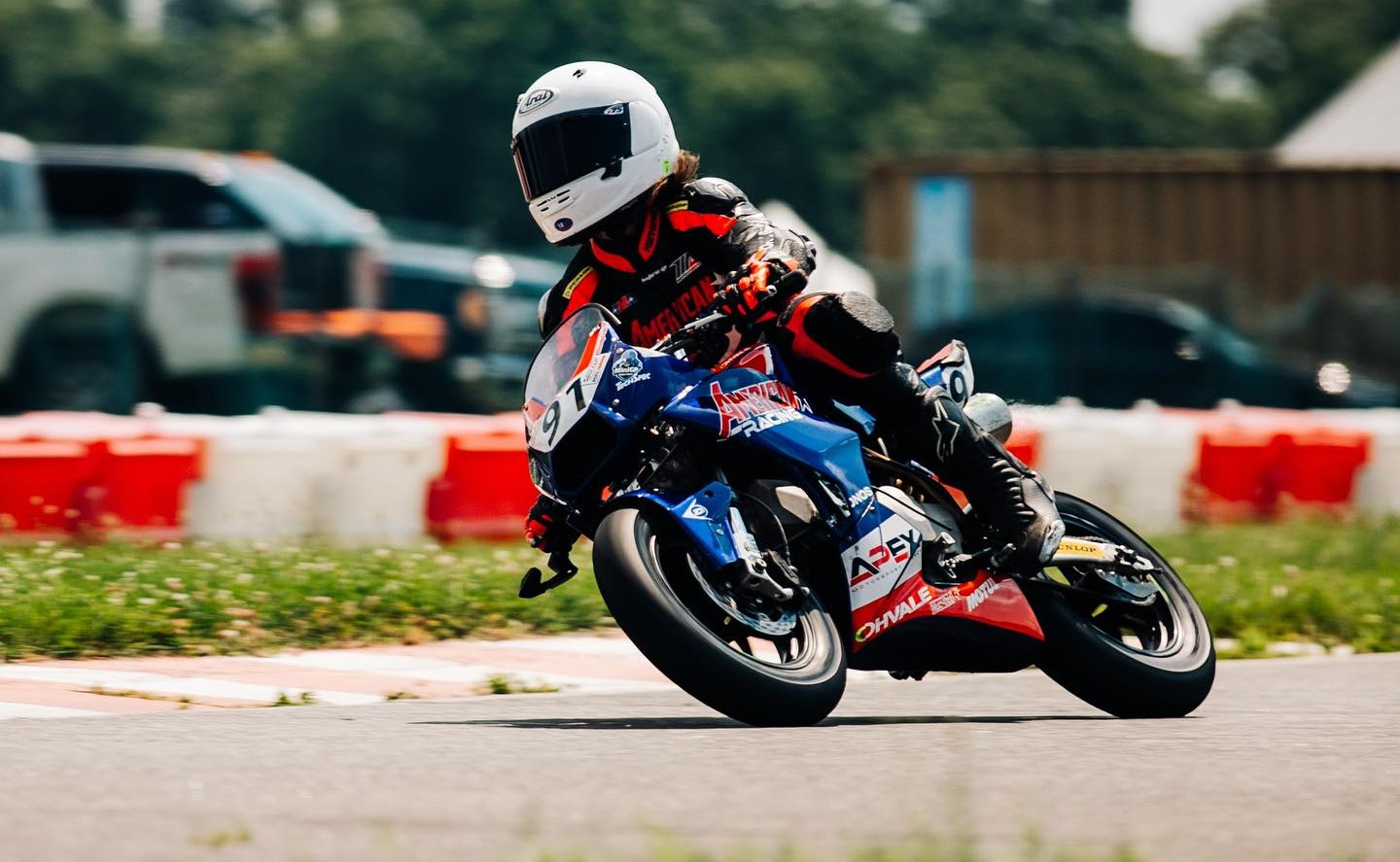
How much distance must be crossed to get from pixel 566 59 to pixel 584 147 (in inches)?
2078

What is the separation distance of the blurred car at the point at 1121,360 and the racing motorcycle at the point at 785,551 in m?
13.0

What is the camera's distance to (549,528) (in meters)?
5.99

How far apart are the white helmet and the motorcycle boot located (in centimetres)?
88

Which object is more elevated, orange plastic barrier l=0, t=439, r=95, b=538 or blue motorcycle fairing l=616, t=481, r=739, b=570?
blue motorcycle fairing l=616, t=481, r=739, b=570

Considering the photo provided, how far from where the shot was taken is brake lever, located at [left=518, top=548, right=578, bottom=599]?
237 inches

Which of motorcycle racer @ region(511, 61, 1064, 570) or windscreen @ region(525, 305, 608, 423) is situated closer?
windscreen @ region(525, 305, 608, 423)

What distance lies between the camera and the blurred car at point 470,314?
1780cm

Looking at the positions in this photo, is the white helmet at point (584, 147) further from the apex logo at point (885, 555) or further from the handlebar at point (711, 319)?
the apex logo at point (885, 555)

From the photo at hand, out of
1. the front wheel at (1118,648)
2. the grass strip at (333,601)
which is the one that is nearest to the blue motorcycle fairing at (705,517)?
the front wheel at (1118,648)

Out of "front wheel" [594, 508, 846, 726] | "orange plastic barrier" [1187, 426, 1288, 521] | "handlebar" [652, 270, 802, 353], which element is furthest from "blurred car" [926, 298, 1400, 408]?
"front wheel" [594, 508, 846, 726]

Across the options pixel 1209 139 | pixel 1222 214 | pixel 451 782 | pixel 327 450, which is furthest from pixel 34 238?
pixel 1209 139

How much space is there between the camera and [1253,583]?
30.6 feet

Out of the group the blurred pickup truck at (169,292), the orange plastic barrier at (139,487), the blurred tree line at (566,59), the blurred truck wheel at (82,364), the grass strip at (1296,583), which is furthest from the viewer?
the blurred tree line at (566,59)

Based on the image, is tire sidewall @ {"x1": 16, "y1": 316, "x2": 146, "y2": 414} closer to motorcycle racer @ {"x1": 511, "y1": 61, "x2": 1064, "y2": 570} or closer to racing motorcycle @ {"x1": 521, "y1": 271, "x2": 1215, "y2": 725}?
motorcycle racer @ {"x1": 511, "y1": 61, "x2": 1064, "y2": 570}
